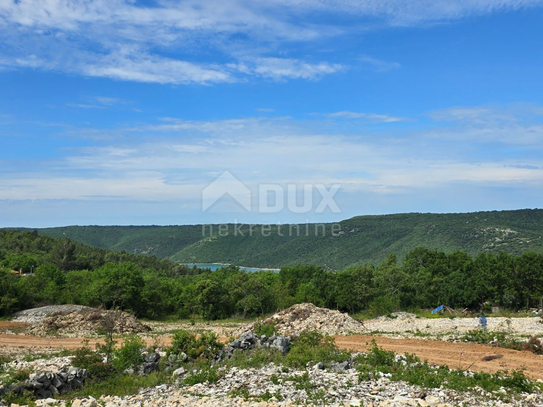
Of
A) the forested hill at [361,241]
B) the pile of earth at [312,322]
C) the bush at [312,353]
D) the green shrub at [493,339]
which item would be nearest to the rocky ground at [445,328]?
the green shrub at [493,339]

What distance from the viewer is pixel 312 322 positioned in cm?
3170

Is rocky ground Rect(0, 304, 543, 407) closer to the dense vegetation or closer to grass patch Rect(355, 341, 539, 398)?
grass patch Rect(355, 341, 539, 398)

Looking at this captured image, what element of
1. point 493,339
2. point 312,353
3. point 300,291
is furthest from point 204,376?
point 300,291

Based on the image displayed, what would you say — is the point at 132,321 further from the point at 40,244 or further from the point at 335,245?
the point at 335,245

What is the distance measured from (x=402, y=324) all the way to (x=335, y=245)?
98.4 m

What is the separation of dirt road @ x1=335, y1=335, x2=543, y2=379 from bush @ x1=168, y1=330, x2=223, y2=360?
671 centimetres

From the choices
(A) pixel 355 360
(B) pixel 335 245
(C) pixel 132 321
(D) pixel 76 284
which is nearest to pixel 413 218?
(B) pixel 335 245

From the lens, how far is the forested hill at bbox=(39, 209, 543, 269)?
99.5 m

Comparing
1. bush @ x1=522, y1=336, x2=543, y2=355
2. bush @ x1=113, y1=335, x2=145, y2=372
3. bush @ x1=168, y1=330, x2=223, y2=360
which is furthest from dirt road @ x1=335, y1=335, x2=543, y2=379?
bush @ x1=113, y1=335, x2=145, y2=372

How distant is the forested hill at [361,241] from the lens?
3917 inches

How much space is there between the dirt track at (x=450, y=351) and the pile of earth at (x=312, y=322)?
3606mm

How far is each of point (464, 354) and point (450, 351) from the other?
0.89m

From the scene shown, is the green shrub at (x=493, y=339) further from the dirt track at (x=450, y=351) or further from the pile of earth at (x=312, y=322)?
the pile of earth at (x=312, y=322)

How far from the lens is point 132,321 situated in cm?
3603
